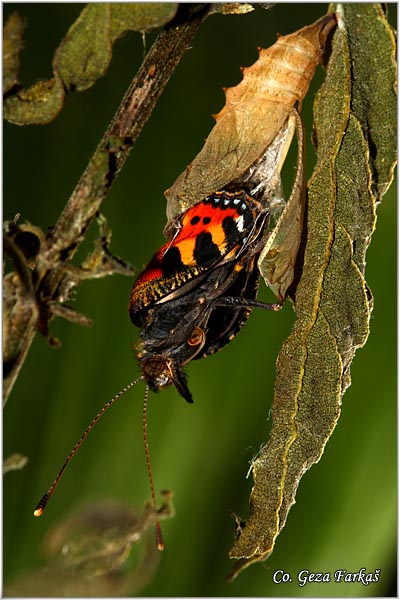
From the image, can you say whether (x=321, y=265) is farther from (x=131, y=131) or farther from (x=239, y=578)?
(x=239, y=578)

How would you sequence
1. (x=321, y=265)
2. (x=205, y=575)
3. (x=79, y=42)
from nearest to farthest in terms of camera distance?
(x=79, y=42) → (x=321, y=265) → (x=205, y=575)

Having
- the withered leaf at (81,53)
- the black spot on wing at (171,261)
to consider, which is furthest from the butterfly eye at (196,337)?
the withered leaf at (81,53)

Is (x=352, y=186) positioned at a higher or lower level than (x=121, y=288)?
higher

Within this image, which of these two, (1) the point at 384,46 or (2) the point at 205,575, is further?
(2) the point at 205,575

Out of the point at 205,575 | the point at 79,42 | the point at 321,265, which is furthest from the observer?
the point at 205,575

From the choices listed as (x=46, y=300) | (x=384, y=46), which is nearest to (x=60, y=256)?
(x=46, y=300)

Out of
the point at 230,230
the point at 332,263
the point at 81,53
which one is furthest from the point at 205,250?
the point at 81,53

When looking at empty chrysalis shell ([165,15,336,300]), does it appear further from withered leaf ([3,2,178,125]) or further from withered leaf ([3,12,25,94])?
withered leaf ([3,12,25,94])
